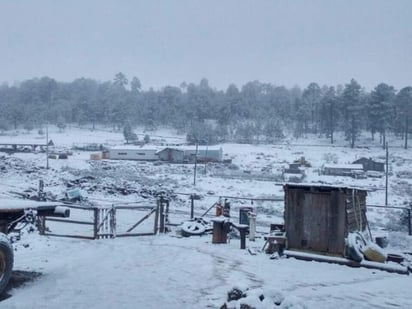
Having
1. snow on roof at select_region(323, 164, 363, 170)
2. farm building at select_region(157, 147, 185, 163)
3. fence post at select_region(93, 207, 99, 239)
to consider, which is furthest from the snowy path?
farm building at select_region(157, 147, 185, 163)

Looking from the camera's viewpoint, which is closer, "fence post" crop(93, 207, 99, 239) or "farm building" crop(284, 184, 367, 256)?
"farm building" crop(284, 184, 367, 256)

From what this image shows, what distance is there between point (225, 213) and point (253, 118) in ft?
422

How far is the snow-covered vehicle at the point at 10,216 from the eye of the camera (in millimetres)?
8633

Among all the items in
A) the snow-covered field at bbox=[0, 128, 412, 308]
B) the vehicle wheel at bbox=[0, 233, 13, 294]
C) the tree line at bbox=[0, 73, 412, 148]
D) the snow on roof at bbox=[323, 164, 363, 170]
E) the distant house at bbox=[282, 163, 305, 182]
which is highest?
the tree line at bbox=[0, 73, 412, 148]

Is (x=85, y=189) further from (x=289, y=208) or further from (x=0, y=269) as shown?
(x=0, y=269)

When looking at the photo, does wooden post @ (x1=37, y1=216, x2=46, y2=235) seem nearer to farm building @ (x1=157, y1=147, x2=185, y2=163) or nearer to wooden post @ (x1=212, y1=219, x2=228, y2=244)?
wooden post @ (x1=212, y1=219, x2=228, y2=244)

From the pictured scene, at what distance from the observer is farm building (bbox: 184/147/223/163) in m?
73.9

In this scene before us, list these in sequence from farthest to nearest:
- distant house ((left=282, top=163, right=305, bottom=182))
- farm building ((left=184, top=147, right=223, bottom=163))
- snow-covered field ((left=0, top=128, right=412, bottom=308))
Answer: farm building ((left=184, top=147, right=223, bottom=163))
distant house ((left=282, top=163, right=305, bottom=182))
snow-covered field ((left=0, top=128, right=412, bottom=308))

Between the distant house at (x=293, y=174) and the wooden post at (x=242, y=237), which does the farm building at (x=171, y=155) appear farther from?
the wooden post at (x=242, y=237)

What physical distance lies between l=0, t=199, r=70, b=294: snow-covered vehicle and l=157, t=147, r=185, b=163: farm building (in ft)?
214

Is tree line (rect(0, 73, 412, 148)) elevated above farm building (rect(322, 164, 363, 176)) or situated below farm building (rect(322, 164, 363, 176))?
above

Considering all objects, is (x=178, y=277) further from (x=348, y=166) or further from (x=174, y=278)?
(x=348, y=166)

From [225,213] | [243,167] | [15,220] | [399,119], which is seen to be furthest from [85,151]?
[15,220]

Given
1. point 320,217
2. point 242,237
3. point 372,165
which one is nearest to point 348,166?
point 372,165
